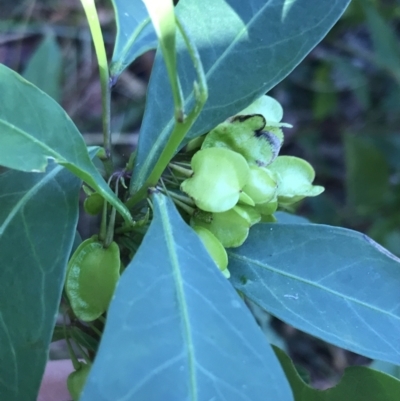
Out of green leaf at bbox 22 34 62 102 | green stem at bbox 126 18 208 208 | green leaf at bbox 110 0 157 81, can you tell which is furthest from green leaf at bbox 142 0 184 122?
green leaf at bbox 22 34 62 102

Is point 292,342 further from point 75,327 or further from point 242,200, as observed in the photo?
point 242,200

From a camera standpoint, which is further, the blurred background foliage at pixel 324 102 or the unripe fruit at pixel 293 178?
the blurred background foliage at pixel 324 102

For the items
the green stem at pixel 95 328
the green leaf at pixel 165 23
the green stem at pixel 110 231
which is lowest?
the green stem at pixel 95 328

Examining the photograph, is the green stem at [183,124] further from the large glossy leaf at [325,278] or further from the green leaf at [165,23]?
the large glossy leaf at [325,278]

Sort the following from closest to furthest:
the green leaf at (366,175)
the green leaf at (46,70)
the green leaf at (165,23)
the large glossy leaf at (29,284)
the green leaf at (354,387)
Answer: the green leaf at (165,23)
the large glossy leaf at (29,284)
the green leaf at (354,387)
the green leaf at (46,70)
the green leaf at (366,175)

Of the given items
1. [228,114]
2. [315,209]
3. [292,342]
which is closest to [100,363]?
[228,114]

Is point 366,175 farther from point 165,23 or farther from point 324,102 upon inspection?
point 165,23

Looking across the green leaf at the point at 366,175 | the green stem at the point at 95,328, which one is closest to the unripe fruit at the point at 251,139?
the green stem at the point at 95,328
